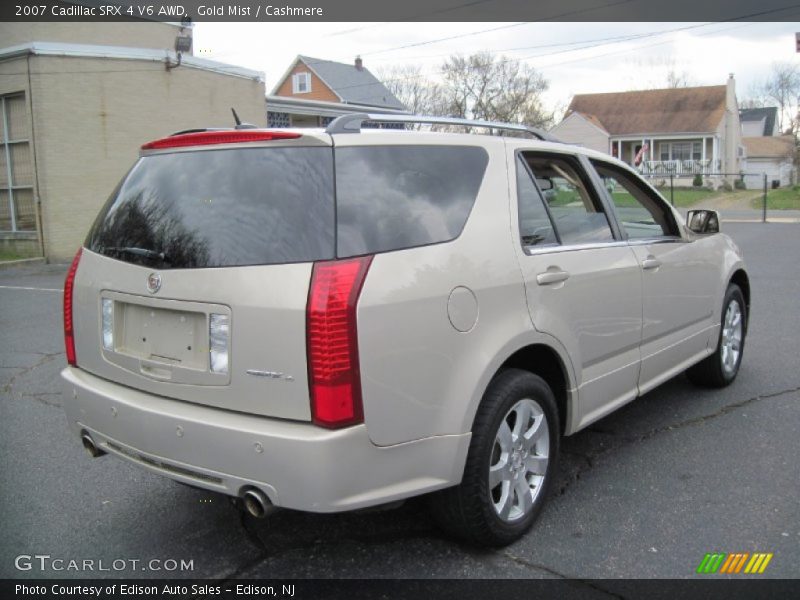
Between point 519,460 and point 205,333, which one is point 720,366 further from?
point 205,333

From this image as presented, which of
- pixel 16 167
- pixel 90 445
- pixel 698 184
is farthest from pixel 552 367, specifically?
pixel 698 184

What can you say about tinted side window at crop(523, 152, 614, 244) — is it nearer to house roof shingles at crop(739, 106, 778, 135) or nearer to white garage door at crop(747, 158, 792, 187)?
white garage door at crop(747, 158, 792, 187)

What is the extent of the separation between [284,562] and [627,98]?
56841 mm

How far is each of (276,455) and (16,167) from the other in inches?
713

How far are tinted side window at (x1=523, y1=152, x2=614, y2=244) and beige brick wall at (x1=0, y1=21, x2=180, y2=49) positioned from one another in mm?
18923

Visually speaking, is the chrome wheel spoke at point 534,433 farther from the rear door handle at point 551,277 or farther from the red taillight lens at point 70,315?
the red taillight lens at point 70,315

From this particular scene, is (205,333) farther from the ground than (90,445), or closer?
farther from the ground

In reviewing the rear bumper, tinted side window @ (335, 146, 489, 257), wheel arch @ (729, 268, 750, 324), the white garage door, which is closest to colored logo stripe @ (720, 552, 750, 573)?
the rear bumper

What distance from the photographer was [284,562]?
324cm

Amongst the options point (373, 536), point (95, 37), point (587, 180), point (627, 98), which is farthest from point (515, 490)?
point (627, 98)

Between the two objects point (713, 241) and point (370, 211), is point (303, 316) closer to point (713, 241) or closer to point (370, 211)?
point (370, 211)

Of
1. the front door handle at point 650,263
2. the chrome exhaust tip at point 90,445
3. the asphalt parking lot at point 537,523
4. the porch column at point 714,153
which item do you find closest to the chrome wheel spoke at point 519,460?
the asphalt parking lot at point 537,523

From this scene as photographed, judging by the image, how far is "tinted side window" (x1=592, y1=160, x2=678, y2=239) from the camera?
4547 millimetres

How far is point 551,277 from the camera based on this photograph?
3502mm
